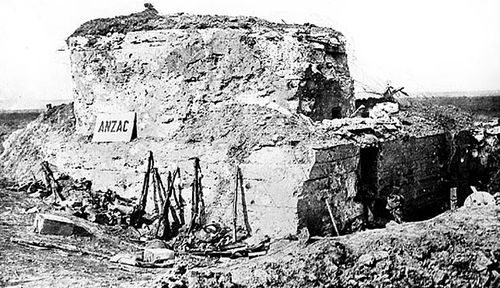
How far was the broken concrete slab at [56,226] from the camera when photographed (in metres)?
12.9

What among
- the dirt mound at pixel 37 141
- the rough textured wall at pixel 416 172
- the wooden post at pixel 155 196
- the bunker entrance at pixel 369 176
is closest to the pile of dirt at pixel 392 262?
the bunker entrance at pixel 369 176

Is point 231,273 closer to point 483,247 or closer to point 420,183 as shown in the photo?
point 483,247

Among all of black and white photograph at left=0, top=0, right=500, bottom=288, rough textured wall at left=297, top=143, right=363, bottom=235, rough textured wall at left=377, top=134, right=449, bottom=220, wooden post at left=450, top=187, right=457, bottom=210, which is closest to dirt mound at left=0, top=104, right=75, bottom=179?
black and white photograph at left=0, top=0, right=500, bottom=288

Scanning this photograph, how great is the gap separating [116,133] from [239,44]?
12.8ft

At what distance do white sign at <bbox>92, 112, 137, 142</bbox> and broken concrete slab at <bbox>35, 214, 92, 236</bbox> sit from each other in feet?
9.09

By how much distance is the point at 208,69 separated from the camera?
1410 cm

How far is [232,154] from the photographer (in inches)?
508

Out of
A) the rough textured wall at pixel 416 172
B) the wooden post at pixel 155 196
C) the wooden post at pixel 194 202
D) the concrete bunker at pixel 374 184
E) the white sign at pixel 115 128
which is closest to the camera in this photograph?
the concrete bunker at pixel 374 184

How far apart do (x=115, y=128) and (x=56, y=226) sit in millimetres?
3357

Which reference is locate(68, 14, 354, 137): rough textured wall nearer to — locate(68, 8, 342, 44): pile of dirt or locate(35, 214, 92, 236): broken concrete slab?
locate(68, 8, 342, 44): pile of dirt

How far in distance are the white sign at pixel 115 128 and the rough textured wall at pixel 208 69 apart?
0.20 m

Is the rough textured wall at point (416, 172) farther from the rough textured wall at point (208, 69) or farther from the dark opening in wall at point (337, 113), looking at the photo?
the rough textured wall at point (208, 69)

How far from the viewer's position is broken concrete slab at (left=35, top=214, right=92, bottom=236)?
508 inches

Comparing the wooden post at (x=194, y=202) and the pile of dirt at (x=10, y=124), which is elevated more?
the wooden post at (x=194, y=202)
